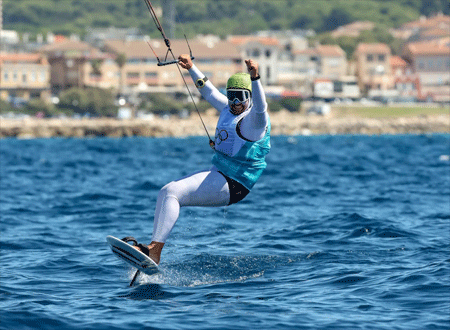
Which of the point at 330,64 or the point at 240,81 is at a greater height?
the point at 330,64

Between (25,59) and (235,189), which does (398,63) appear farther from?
(235,189)

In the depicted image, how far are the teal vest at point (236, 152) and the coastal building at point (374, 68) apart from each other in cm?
12899

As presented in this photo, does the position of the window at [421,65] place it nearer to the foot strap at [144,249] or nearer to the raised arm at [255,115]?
the raised arm at [255,115]

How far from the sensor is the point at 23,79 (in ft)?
407

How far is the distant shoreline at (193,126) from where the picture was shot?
91.1 metres

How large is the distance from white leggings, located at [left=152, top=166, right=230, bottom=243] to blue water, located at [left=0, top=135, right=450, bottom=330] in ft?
2.84

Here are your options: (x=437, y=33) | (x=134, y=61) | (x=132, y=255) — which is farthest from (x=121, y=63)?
(x=132, y=255)

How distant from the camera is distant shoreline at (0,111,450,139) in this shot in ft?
299

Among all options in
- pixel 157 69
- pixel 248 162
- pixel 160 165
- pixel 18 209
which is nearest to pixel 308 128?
pixel 157 69

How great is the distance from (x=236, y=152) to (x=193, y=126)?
301 ft

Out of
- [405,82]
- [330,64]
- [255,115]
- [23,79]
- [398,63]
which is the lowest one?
[255,115]

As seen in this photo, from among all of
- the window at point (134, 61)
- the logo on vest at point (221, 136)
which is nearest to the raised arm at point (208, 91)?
the logo on vest at point (221, 136)

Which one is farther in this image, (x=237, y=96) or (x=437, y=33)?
(x=437, y=33)

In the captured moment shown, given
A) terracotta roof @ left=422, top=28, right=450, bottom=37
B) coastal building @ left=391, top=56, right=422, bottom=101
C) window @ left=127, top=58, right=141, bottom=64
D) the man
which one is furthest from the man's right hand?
terracotta roof @ left=422, top=28, right=450, bottom=37
